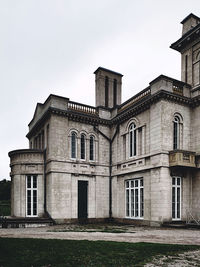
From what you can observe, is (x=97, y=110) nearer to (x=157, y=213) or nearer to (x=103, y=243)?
(x=157, y=213)

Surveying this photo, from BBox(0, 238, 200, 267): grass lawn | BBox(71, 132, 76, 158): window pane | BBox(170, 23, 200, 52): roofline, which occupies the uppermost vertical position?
BBox(170, 23, 200, 52): roofline

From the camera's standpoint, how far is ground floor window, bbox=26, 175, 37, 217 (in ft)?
70.5

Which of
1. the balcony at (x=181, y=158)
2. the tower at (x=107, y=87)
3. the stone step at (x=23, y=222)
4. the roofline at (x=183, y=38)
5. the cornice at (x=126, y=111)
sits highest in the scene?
the roofline at (x=183, y=38)

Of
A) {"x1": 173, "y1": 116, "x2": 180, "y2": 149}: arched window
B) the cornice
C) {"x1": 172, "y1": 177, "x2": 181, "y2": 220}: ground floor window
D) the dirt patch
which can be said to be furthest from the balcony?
the dirt patch

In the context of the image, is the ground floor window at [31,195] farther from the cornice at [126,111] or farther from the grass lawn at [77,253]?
the grass lawn at [77,253]

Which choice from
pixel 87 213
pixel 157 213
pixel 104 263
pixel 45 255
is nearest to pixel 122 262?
pixel 104 263

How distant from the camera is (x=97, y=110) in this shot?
966 inches

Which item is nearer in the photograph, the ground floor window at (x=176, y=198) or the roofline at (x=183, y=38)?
the ground floor window at (x=176, y=198)

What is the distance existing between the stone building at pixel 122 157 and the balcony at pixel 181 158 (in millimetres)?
63

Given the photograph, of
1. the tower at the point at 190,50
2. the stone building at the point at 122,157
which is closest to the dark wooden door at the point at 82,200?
the stone building at the point at 122,157

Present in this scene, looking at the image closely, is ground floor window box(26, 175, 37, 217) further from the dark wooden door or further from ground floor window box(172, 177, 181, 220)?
ground floor window box(172, 177, 181, 220)

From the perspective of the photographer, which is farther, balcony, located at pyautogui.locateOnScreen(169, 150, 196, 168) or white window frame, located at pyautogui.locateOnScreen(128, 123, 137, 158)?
white window frame, located at pyautogui.locateOnScreen(128, 123, 137, 158)

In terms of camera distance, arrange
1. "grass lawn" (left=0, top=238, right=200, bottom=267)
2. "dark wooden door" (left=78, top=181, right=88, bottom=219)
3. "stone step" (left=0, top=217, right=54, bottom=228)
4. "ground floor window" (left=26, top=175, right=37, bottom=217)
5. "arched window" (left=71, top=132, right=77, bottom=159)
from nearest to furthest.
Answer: "grass lawn" (left=0, top=238, right=200, bottom=267)
"stone step" (left=0, top=217, right=54, bottom=228)
"ground floor window" (left=26, top=175, right=37, bottom=217)
"dark wooden door" (left=78, top=181, right=88, bottom=219)
"arched window" (left=71, top=132, right=77, bottom=159)

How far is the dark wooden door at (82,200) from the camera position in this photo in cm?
2209
